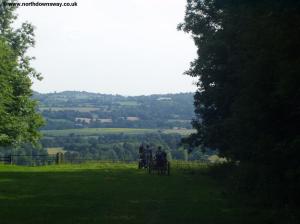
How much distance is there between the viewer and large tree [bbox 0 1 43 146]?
43.9 m

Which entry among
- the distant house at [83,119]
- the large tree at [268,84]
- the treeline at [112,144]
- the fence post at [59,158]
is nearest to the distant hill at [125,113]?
the distant house at [83,119]

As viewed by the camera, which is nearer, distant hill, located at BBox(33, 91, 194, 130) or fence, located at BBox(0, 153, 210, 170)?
fence, located at BBox(0, 153, 210, 170)

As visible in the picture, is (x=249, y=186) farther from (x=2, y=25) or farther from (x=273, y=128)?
(x=2, y=25)

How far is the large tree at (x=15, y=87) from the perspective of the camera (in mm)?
43906

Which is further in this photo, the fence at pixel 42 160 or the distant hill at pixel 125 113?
the distant hill at pixel 125 113

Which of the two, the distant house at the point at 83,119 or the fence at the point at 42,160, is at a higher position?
the distant house at the point at 83,119

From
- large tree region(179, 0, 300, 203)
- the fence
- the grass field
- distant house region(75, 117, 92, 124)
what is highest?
distant house region(75, 117, 92, 124)

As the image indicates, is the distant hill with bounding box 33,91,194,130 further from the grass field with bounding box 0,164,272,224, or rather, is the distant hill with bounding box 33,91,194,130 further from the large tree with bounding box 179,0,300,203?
the large tree with bounding box 179,0,300,203

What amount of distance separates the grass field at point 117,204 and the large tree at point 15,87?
18.5 meters

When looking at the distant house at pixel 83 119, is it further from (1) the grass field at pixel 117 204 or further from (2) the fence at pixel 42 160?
(1) the grass field at pixel 117 204

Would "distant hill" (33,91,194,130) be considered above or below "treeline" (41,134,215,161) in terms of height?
above

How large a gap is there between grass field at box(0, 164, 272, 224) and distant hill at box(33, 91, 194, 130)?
107610 millimetres

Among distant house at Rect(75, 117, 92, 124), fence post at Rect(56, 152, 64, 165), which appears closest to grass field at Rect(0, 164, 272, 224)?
fence post at Rect(56, 152, 64, 165)

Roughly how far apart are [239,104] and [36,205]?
8556mm
